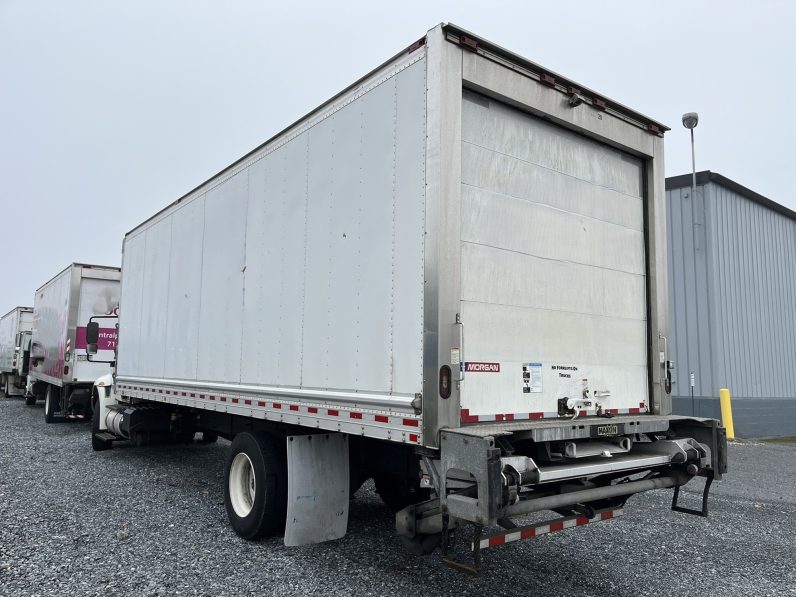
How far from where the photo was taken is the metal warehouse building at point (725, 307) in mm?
14805

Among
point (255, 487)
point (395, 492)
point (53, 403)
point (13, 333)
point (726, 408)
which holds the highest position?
point (13, 333)

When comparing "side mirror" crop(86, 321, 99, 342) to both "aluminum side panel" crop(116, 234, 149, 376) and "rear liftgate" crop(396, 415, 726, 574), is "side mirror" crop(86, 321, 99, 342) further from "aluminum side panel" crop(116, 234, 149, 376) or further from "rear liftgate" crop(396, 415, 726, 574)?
"rear liftgate" crop(396, 415, 726, 574)

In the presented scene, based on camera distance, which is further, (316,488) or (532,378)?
(316,488)

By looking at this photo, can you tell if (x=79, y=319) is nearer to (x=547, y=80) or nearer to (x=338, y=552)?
(x=338, y=552)

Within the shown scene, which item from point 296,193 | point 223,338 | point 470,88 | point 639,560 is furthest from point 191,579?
point 470,88

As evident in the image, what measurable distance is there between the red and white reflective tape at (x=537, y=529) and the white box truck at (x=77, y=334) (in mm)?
10796

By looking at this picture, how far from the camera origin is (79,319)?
44.2 feet

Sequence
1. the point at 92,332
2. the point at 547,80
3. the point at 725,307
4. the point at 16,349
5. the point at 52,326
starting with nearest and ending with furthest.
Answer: the point at 547,80
the point at 92,332
the point at 52,326
the point at 725,307
the point at 16,349

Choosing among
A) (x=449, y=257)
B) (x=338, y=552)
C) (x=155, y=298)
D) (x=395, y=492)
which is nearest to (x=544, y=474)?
(x=449, y=257)

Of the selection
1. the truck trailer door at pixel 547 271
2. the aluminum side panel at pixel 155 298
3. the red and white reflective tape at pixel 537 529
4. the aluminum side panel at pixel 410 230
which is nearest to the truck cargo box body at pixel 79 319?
the aluminum side panel at pixel 155 298

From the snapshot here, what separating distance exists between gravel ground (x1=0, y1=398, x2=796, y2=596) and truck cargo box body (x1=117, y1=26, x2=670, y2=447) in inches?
45.7

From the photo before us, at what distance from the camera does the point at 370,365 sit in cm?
411

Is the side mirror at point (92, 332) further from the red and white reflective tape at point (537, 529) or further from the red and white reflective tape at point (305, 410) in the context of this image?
the red and white reflective tape at point (537, 529)

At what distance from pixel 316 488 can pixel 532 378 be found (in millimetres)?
Result: 1983
